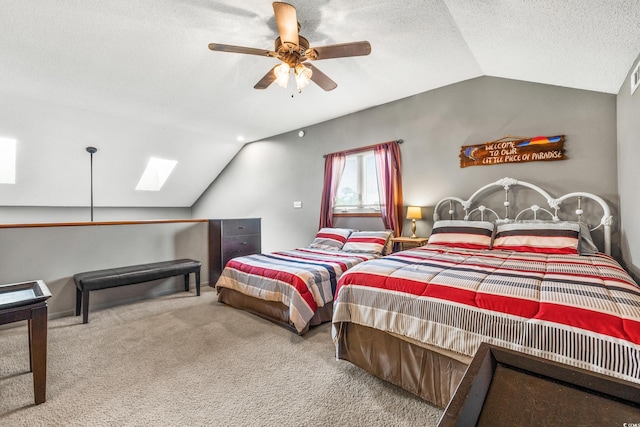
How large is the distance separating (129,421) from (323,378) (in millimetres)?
1110

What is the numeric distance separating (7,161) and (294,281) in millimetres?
4937

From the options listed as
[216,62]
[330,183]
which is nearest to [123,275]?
[216,62]

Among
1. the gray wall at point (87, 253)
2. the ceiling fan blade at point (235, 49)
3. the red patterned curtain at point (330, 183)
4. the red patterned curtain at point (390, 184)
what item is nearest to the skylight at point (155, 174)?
the gray wall at point (87, 253)

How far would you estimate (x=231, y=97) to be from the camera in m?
3.84

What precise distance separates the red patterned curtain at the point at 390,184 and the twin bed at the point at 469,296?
822 millimetres

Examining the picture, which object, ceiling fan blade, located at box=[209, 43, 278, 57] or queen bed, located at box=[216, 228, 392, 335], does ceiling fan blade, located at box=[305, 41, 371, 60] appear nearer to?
ceiling fan blade, located at box=[209, 43, 278, 57]

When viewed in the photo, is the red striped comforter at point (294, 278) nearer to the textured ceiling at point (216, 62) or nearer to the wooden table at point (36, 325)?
the wooden table at point (36, 325)

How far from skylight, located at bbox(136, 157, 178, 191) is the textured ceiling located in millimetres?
503

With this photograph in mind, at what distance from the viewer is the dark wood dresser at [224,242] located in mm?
4285

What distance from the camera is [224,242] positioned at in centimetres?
431

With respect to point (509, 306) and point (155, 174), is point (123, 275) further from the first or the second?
point (509, 306)

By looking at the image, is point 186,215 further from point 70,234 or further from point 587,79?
point 587,79

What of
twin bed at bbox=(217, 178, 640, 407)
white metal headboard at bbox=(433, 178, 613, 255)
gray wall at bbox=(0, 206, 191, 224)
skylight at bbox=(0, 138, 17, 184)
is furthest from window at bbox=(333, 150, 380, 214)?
skylight at bbox=(0, 138, 17, 184)

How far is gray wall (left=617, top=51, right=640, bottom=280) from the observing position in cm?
216
